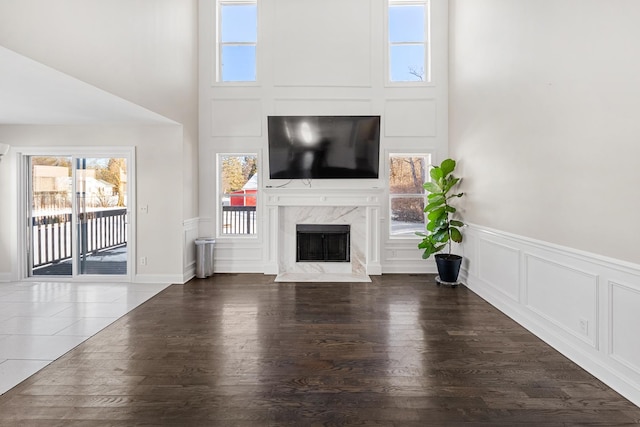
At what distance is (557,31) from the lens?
330 centimetres

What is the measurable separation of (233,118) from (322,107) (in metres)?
1.51

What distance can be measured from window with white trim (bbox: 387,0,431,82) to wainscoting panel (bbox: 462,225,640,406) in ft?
10.5

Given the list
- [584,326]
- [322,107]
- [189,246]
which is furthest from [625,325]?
[189,246]

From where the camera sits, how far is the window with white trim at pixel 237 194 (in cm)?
633

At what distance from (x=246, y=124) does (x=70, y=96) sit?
2.84 metres

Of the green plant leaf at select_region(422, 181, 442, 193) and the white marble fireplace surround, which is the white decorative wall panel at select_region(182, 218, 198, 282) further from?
the green plant leaf at select_region(422, 181, 442, 193)

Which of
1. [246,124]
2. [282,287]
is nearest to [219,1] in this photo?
[246,124]

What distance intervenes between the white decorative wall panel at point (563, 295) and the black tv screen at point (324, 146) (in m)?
2.99

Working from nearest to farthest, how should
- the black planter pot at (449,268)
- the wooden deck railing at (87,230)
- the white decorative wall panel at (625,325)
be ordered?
the white decorative wall panel at (625,325) → the black planter pot at (449,268) → the wooden deck railing at (87,230)

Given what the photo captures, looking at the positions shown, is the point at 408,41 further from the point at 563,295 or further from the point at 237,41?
the point at 563,295

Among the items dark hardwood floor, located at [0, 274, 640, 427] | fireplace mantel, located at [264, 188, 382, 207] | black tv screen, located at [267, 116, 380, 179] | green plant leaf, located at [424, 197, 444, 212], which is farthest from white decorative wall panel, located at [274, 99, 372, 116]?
dark hardwood floor, located at [0, 274, 640, 427]

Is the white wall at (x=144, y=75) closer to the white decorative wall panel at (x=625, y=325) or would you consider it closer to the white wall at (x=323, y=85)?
the white wall at (x=323, y=85)

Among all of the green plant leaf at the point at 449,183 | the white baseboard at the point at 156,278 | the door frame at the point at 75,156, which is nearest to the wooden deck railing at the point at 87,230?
the door frame at the point at 75,156

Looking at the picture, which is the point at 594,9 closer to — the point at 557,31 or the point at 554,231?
the point at 557,31
